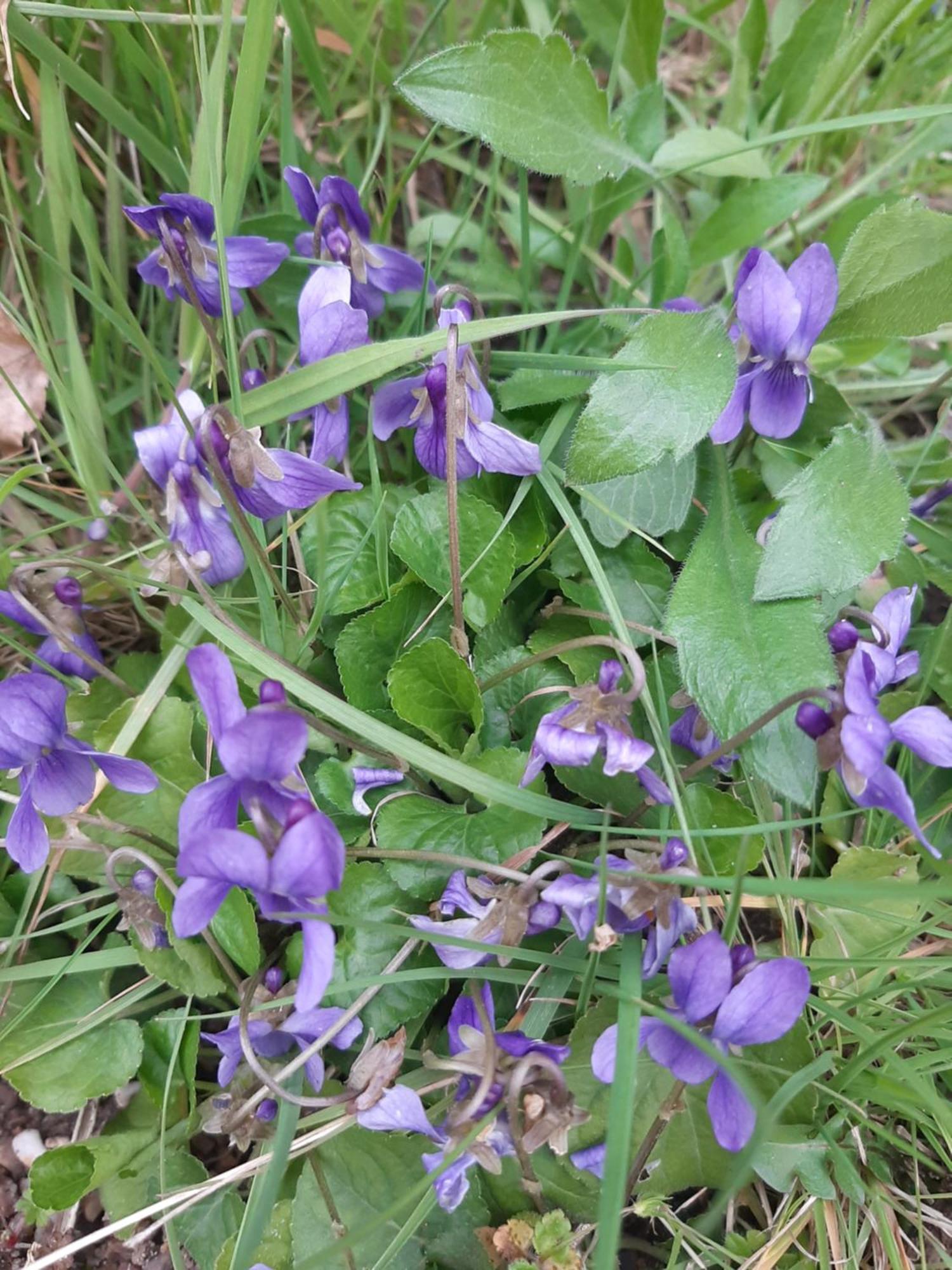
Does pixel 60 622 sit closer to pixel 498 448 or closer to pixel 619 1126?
pixel 498 448

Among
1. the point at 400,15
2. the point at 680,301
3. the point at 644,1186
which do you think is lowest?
the point at 644,1186

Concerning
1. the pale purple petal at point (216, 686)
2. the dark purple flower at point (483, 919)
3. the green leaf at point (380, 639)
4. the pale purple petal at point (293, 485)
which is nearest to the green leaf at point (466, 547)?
the green leaf at point (380, 639)

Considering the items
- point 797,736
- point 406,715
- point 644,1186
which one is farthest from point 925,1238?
point 406,715

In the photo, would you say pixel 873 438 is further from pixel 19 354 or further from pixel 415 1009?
pixel 19 354

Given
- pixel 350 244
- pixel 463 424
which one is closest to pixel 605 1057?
pixel 463 424

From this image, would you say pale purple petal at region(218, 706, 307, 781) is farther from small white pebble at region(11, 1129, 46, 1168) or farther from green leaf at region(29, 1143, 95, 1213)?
small white pebble at region(11, 1129, 46, 1168)
